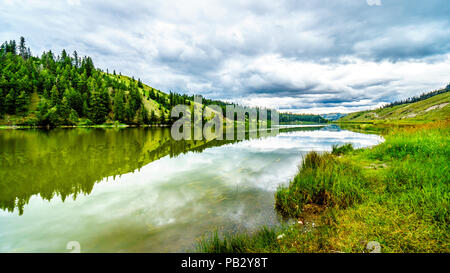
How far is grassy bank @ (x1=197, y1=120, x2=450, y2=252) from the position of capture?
4.32 metres

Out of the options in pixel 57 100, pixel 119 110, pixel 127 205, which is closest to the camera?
pixel 127 205

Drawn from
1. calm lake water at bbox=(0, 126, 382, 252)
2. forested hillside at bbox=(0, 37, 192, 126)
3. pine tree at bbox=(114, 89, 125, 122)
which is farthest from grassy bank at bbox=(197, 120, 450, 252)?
pine tree at bbox=(114, 89, 125, 122)

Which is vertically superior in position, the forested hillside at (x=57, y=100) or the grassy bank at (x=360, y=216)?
the forested hillside at (x=57, y=100)

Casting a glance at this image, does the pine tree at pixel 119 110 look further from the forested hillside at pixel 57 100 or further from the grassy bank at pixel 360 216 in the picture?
the grassy bank at pixel 360 216

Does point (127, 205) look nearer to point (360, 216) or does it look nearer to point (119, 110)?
point (360, 216)

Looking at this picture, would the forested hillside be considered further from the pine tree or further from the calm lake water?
the calm lake water

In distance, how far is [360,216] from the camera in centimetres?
578

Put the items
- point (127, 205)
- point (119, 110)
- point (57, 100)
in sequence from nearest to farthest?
point (127, 205)
point (57, 100)
point (119, 110)

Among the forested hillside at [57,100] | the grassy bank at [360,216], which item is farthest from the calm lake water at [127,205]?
the forested hillside at [57,100]

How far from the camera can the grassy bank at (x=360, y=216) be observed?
4320mm

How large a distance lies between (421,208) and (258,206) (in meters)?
5.37

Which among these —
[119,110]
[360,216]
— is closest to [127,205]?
[360,216]
